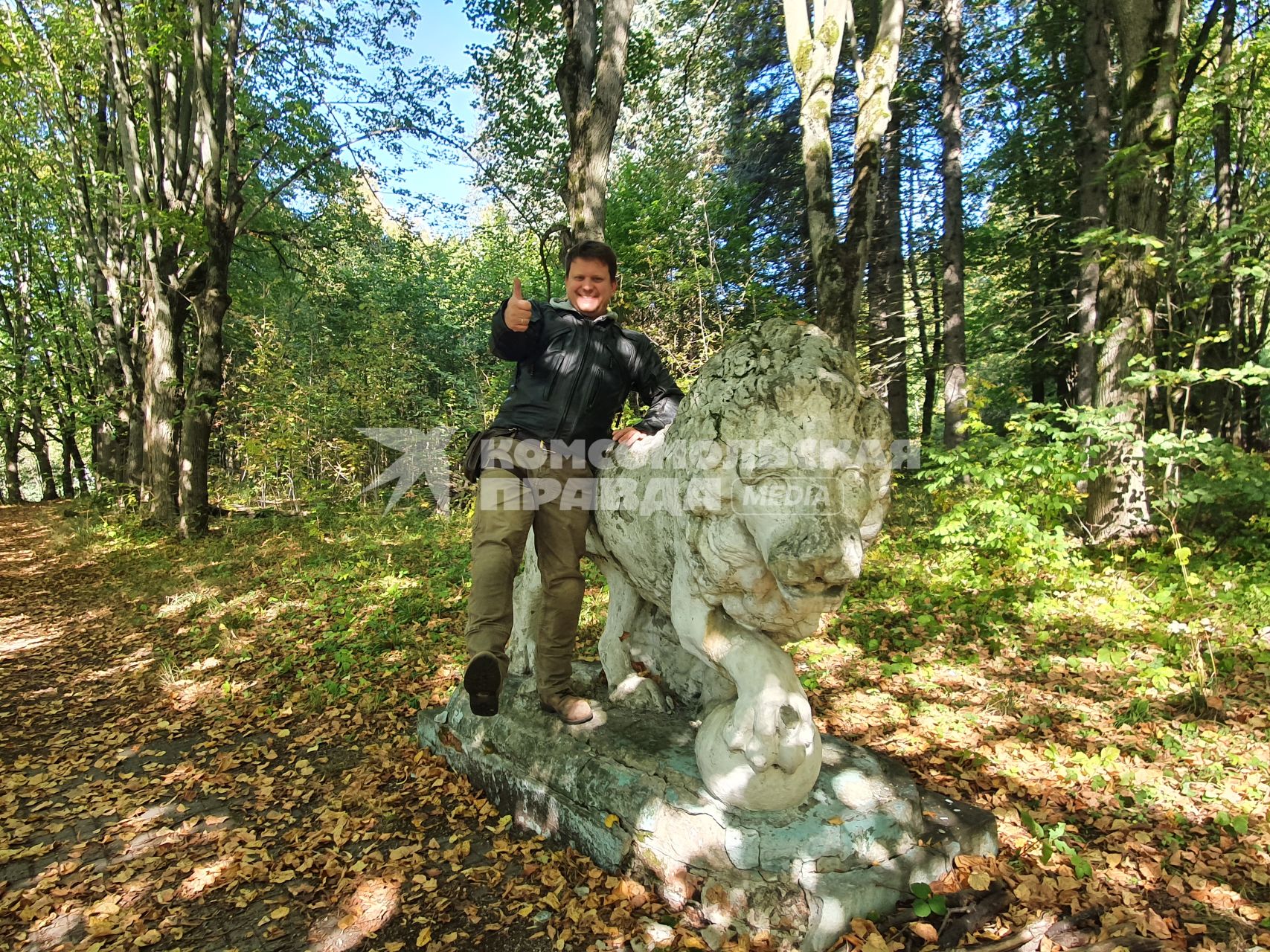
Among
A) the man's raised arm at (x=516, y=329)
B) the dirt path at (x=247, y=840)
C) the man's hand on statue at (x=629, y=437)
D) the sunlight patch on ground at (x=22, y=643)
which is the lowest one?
the dirt path at (x=247, y=840)

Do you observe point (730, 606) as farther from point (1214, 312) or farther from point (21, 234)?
point (21, 234)

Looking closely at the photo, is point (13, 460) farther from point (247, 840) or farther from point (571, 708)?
point (571, 708)

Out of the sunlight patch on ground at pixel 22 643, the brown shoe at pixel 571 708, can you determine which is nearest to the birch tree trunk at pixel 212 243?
the sunlight patch on ground at pixel 22 643

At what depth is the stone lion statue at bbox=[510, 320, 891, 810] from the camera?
2.06m

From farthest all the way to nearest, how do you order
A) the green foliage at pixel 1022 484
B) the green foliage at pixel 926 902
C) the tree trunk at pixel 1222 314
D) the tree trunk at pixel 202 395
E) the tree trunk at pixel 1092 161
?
the tree trunk at pixel 202 395 → the tree trunk at pixel 1222 314 → the tree trunk at pixel 1092 161 → the green foliage at pixel 1022 484 → the green foliage at pixel 926 902

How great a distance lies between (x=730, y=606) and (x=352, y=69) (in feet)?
38.3

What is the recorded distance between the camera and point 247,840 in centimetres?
291

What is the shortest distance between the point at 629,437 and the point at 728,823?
151 cm

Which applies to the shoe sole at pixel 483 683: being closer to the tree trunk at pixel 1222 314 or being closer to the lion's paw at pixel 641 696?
the lion's paw at pixel 641 696

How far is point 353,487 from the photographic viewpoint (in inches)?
405

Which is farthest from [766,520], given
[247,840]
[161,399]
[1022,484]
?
[161,399]

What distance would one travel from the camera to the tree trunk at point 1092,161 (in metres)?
7.46

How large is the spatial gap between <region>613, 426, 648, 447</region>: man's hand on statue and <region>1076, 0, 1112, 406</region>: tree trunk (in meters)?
5.62

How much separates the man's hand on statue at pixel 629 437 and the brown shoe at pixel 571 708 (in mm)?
1152
